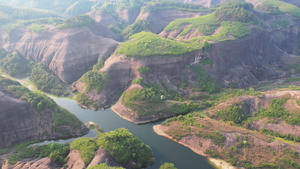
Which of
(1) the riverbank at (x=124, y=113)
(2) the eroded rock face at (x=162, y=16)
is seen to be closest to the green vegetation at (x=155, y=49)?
(1) the riverbank at (x=124, y=113)

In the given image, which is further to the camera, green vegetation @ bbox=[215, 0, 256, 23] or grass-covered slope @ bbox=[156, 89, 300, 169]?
green vegetation @ bbox=[215, 0, 256, 23]

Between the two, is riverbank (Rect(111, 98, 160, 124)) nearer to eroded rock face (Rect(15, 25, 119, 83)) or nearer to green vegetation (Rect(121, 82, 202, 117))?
green vegetation (Rect(121, 82, 202, 117))

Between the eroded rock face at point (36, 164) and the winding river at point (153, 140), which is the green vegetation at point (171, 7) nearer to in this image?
the winding river at point (153, 140)

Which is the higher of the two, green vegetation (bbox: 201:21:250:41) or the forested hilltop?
green vegetation (bbox: 201:21:250:41)

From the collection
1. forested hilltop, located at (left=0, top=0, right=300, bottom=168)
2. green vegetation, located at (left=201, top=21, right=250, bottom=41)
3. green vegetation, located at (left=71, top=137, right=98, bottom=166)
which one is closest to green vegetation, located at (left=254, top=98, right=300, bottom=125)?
forested hilltop, located at (left=0, top=0, right=300, bottom=168)

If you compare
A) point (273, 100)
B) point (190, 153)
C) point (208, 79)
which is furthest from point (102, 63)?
point (273, 100)

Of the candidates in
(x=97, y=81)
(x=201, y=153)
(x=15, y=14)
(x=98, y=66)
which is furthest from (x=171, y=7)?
(x=201, y=153)

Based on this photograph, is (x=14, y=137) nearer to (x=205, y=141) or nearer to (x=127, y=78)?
(x=127, y=78)
